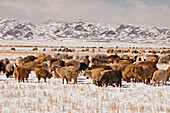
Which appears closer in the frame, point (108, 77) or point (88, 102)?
point (88, 102)

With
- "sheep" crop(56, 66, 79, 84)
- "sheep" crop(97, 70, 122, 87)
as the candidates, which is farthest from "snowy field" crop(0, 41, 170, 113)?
"sheep" crop(56, 66, 79, 84)

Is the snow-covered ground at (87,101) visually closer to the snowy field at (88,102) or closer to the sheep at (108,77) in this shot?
the snowy field at (88,102)

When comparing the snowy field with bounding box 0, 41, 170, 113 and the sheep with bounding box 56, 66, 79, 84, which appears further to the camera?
the sheep with bounding box 56, 66, 79, 84

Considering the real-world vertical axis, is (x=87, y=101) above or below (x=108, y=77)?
below

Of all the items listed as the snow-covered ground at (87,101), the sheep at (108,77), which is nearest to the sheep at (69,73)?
the sheep at (108,77)

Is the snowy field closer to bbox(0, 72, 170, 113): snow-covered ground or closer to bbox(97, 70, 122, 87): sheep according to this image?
bbox(0, 72, 170, 113): snow-covered ground

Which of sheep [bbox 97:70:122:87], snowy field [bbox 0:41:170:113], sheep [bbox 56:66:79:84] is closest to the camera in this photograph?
snowy field [bbox 0:41:170:113]

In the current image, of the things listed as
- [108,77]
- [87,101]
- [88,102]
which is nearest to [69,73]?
[108,77]

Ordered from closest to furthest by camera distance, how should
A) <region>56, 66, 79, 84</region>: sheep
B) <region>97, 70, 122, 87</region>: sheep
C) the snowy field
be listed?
the snowy field < <region>97, 70, 122, 87</region>: sheep < <region>56, 66, 79, 84</region>: sheep

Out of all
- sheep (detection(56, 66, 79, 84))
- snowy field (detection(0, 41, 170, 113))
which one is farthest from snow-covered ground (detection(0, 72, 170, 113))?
sheep (detection(56, 66, 79, 84))

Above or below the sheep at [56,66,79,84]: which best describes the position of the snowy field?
below


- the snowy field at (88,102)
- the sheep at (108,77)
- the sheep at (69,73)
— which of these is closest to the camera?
the snowy field at (88,102)

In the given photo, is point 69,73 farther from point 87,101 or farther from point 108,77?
point 87,101

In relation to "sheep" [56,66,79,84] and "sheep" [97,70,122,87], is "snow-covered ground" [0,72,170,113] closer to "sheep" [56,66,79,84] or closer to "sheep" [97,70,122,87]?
"sheep" [97,70,122,87]
